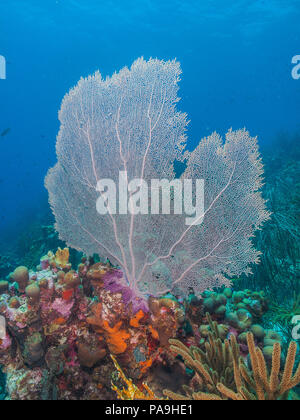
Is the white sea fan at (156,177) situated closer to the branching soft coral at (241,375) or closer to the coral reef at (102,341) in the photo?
the coral reef at (102,341)

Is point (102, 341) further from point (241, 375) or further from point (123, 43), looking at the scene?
point (123, 43)

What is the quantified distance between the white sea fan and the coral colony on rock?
2cm

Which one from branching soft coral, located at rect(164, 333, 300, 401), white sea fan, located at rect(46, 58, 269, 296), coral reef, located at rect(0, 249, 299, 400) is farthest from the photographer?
white sea fan, located at rect(46, 58, 269, 296)

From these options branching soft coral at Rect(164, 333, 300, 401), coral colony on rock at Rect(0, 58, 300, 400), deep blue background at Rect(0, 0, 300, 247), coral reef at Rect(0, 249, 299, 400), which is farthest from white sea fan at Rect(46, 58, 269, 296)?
deep blue background at Rect(0, 0, 300, 247)

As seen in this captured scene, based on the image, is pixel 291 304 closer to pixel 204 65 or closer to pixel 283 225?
pixel 283 225

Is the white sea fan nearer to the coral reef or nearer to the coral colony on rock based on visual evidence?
the coral colony on rock

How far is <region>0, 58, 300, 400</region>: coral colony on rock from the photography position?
285 cm

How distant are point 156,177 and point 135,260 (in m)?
1.25

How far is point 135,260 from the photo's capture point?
10.9ft

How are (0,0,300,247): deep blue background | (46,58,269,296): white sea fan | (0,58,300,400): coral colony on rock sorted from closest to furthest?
1. (0,58,300,400): coral colony on rock
2. (46,58,269,296): white sea fan
3. (0,0,300,247): deep blue background

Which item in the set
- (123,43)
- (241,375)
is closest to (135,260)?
(241,375)

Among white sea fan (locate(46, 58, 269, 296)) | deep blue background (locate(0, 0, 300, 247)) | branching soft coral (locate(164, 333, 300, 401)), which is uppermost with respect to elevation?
deep blue background (locate(0, 0, 300, 247))

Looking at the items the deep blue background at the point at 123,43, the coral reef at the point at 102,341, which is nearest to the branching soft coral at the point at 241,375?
the coral reef at the point at 102,341

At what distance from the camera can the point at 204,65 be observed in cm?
6412
